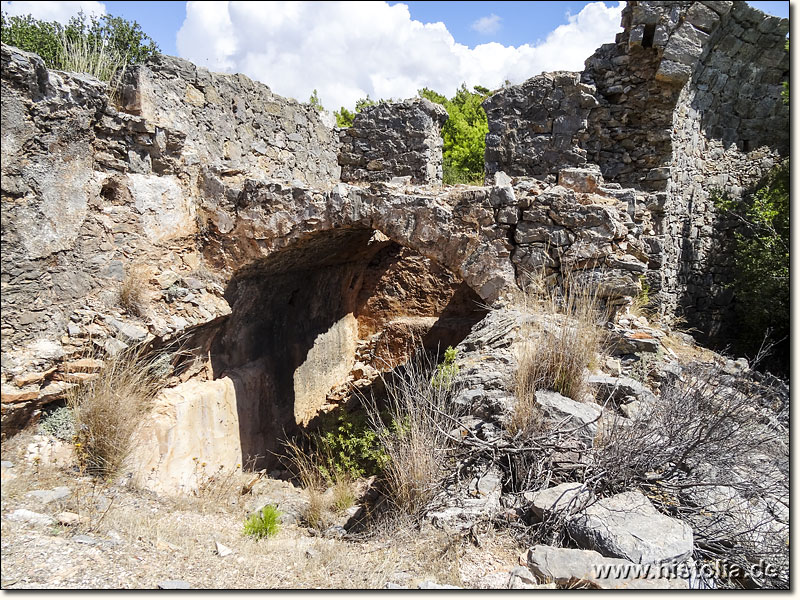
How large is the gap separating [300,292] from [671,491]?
5.45 m

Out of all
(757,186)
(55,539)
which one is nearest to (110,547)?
(55,539)

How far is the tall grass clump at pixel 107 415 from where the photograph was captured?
419cm

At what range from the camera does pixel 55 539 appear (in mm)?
3150

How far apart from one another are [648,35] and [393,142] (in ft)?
13.9

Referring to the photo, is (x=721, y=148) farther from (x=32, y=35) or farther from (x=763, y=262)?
(x=32, y=35)

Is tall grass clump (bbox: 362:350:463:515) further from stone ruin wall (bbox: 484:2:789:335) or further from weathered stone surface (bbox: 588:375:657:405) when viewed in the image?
stone ruin wall (bbox: 484:2:789:335)

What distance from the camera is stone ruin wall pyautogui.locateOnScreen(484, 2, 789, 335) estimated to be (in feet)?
29.7

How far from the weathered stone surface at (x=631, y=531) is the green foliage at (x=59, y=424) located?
3543 mm

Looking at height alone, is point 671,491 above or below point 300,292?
below

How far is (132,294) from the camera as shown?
16.8 ft

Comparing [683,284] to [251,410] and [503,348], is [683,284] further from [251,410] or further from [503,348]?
[251,410]

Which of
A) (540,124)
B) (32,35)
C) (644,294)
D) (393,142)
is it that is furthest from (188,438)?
(32,35)

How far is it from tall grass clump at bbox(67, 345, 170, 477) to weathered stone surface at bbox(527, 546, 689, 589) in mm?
3023

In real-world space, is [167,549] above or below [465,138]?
below
